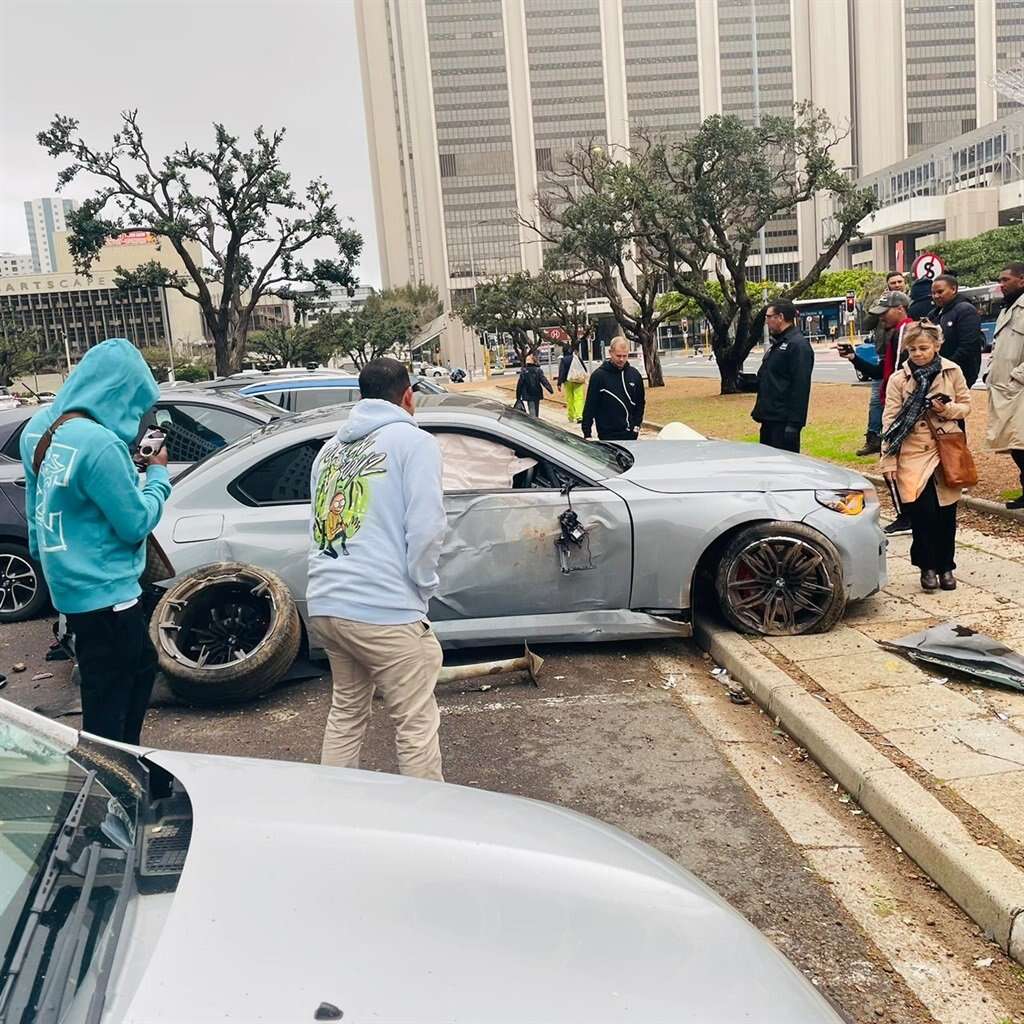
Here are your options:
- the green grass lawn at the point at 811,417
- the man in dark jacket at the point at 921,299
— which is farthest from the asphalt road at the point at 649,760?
the green grass lawn at the point at 811,417

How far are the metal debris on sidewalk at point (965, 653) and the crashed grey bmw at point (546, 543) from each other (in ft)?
1.68

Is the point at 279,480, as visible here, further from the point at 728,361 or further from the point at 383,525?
the point at 728,361

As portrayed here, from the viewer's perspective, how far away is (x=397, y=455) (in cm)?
338

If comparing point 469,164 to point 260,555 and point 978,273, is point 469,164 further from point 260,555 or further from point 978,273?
point 260,555

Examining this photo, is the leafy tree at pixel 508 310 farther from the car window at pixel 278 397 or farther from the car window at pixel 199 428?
the car window at pixel 199 428

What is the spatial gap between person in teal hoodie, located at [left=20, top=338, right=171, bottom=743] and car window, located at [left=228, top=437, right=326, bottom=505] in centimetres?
210

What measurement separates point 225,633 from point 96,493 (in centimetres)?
218

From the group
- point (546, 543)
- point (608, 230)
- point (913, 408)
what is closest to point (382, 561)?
point (546, 543)

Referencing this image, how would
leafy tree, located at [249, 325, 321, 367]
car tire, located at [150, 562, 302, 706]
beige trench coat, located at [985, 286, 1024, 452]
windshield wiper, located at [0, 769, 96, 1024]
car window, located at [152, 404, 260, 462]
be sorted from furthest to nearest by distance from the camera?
1. leafy tree, located at [249, 325, 321, 367]
2. car window, located at [152, 404, 260, 462]
3. beige trench coat, located at [985, 286, 1024, 452]
4. car tire, located at [150, 562, 302, 706]
5. windshield wiper, located at [0, 769, 96, 1024]

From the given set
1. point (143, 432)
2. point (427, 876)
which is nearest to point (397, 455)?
point (143, 432)

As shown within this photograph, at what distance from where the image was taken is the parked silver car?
1462mm

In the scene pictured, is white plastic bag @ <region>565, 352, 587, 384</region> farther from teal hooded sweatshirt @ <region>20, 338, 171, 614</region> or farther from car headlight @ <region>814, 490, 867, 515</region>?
teal hooded sweatshirt @ <region>20, 338, 171, 614</region>

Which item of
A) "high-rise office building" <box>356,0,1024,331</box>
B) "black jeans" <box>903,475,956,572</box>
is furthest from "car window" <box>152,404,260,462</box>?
"high-rise office building" <box>356,0,1024,331</box>

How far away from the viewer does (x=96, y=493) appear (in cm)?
346
